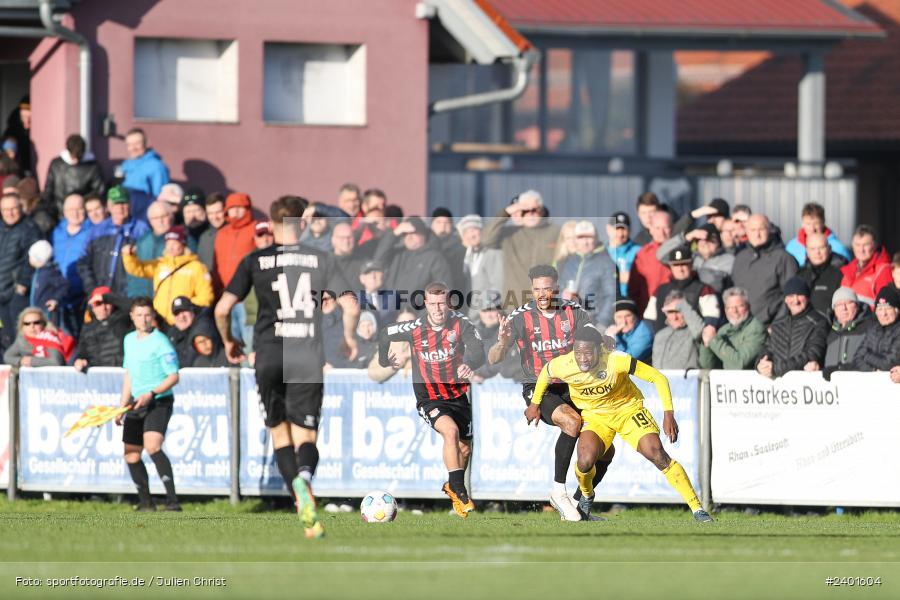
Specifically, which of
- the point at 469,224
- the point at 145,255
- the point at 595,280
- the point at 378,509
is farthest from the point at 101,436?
the point at 595,280

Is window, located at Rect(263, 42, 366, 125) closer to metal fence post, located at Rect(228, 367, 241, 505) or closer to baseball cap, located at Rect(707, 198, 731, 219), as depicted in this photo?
baseball cap, located at Rect(707, 198, 731, 219)

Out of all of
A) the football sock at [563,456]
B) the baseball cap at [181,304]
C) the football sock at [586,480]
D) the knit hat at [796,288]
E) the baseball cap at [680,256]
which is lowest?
the football sock at [586,480]

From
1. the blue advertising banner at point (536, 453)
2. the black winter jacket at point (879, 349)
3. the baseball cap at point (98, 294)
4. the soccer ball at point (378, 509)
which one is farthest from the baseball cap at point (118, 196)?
the black winter jacket at point (879, 349)

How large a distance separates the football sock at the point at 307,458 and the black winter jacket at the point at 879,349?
205 inches

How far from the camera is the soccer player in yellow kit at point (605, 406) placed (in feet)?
45.8

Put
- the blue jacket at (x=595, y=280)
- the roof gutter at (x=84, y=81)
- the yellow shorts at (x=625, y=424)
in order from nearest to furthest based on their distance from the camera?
1. the yellow shorts at (x=625, y=424)
2. the blue jacket at (x=595, y=280)
3. the roof gutter at (x=84, y=81)

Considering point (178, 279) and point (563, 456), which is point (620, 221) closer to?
point (563, 456)

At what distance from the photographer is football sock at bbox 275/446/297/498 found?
45.2 ft

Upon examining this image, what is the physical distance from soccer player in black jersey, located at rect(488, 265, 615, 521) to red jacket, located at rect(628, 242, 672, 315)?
9.49 ft

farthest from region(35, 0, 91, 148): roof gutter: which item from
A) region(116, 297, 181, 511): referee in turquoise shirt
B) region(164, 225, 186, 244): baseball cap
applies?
region(116, 297, 181, 511): referee in turquoise shirt

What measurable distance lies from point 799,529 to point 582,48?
50.7ft

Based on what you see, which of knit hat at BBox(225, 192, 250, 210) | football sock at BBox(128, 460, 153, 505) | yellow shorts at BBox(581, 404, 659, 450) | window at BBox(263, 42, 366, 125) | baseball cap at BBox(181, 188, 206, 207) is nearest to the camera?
yellow shorts at BBox(581, 404, 659, 450)

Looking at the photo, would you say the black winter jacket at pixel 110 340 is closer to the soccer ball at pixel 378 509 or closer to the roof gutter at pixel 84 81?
the roof gutter at pixel 84 81

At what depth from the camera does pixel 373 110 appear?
2170 cm
